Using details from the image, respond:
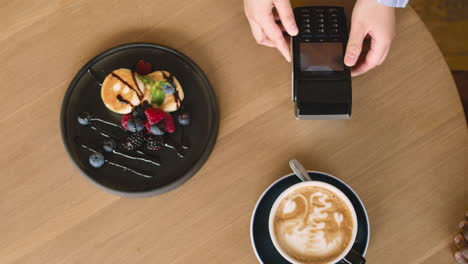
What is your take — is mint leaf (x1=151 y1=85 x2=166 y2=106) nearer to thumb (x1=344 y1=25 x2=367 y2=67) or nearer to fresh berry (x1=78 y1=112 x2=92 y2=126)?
fresh berry (x1=78 y1=112 x2=92 y2=126)

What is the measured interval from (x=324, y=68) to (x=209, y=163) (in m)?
0.30

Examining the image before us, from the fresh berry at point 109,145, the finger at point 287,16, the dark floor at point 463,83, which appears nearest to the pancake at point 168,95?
the fresh berry at point 109,145

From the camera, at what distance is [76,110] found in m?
0.88

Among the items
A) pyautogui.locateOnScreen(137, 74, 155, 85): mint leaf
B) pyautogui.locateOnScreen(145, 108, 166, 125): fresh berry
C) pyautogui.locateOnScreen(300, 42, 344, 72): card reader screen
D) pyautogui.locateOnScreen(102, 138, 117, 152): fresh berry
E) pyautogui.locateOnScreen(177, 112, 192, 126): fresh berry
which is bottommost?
pyautogui.locateOnScreen(102, 138, 117, 152): fresh berry

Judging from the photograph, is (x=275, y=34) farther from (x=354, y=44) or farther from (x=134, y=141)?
(x=134, y=141)

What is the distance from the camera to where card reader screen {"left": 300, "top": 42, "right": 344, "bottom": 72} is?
2.63 feet

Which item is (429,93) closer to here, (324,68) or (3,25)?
(324,68)

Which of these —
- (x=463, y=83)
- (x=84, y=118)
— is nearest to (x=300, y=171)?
(x=84, y=118)

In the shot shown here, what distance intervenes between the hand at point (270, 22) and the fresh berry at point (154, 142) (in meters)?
0.29

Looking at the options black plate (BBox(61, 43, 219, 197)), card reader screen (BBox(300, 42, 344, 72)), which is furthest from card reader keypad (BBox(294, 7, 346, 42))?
black plate (BBox(61, 43, 219, 197))

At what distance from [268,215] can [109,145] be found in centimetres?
35

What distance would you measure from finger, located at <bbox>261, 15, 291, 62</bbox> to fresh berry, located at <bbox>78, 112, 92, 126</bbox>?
405 mm

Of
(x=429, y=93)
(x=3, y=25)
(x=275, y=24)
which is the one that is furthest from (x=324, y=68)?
(x=3, y=25)

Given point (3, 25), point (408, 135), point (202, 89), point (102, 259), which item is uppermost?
point (3, 25)
